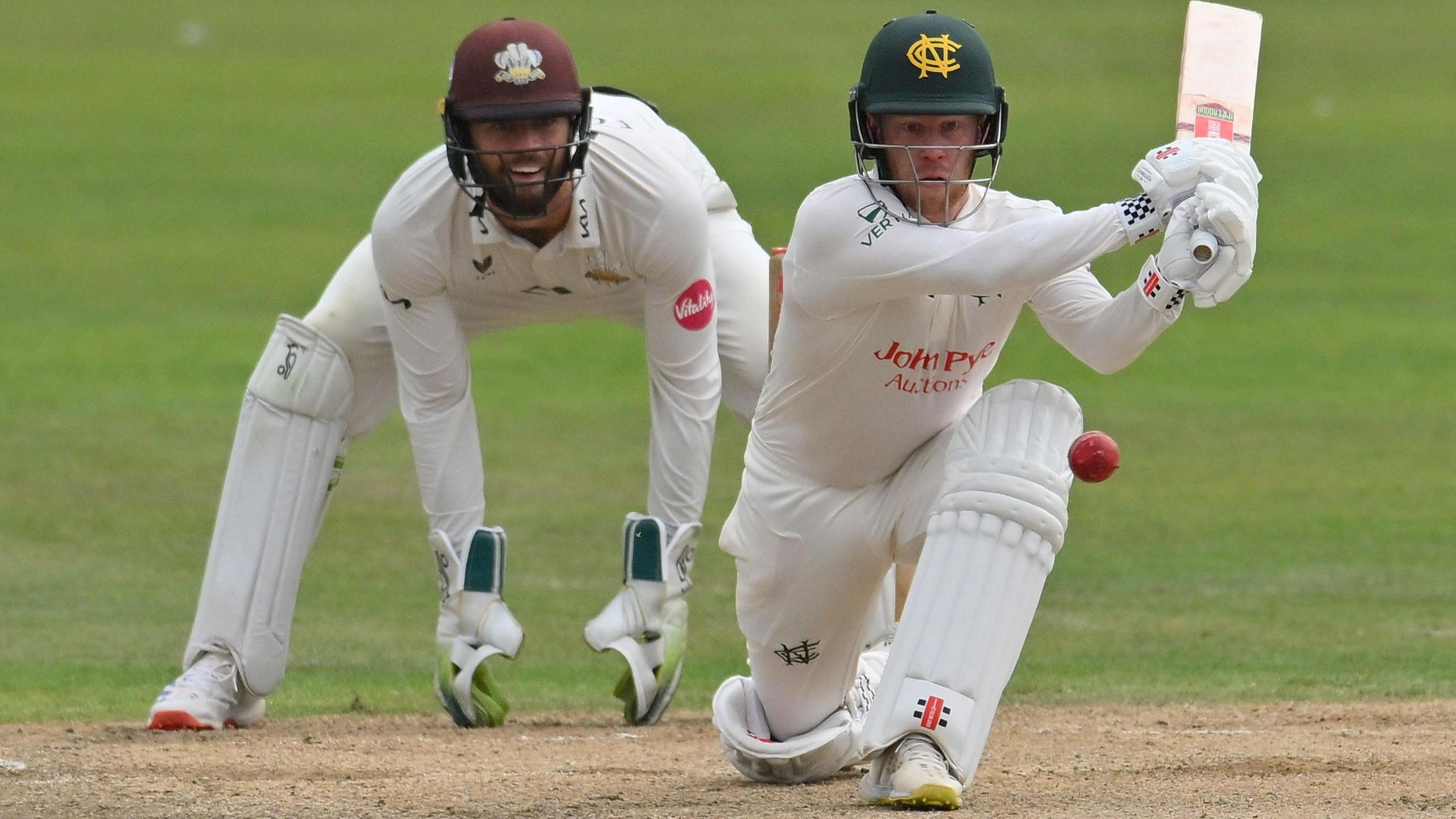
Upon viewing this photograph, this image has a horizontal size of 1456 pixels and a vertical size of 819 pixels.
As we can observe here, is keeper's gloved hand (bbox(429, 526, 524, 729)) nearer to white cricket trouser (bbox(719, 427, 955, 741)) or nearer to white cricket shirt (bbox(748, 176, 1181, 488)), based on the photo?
white cricket trouser (bbox(719, 427, 955, 741))

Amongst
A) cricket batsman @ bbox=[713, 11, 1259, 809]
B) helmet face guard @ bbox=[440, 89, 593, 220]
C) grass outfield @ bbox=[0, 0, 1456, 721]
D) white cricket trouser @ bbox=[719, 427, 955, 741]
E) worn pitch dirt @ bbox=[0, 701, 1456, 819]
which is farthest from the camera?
grass outfield @ bbox=[0, 0, 1456, 721]

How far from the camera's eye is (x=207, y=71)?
2686 cm

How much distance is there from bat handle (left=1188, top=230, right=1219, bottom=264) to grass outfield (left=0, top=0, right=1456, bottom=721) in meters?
2.37

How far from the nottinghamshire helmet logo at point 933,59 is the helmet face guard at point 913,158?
0.27ft

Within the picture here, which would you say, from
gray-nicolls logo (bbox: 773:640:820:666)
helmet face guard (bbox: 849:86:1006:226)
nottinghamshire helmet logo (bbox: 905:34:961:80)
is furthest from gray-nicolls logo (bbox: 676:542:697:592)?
nottinghamshire helmet logo (bbox: 905:34:961:80)

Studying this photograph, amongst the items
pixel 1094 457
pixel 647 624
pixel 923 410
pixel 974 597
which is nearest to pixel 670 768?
pixel 647 624

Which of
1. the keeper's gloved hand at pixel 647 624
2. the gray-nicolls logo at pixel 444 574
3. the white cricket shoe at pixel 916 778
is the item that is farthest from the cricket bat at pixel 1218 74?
the gray-nicolls logo at pixel 444 574

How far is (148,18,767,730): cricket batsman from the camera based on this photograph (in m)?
5.56

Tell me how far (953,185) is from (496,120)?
5.01ft

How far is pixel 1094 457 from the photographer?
407cm

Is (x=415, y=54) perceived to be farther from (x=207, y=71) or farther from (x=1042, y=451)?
(x=1042, y=451)

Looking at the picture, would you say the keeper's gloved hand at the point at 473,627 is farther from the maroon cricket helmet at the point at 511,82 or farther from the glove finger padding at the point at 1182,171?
the glove finger padding at the point at 1182,171

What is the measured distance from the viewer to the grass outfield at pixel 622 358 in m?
7.06

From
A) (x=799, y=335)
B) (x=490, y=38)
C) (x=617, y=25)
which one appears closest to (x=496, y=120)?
(x=490, y=38)
